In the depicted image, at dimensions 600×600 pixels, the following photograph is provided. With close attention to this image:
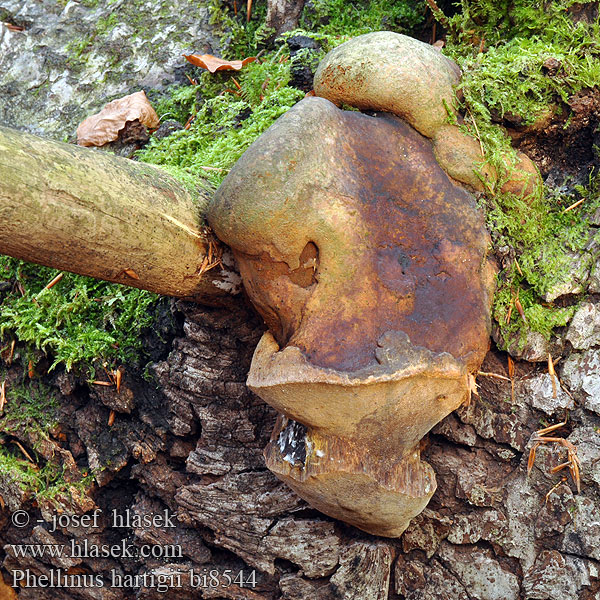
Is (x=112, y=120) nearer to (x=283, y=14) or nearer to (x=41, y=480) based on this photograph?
(x=283, y=14)

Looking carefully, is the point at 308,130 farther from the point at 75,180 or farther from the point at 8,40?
the point at 8,40

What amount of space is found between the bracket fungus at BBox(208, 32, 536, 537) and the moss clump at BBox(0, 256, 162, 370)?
829 mm

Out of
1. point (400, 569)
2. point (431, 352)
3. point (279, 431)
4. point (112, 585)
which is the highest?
point (431, 352)

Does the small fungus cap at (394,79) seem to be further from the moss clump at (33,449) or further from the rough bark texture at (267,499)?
the moss clump at (33,449)

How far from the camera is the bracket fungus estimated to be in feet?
6.54

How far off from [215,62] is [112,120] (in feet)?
2.16

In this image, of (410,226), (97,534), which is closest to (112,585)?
(97,534)

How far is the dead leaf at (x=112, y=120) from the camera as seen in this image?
330 cm

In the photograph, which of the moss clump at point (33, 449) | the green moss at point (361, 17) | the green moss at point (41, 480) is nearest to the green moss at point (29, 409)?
the moss clump at point (33, 449)

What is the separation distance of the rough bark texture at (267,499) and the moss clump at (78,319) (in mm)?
139

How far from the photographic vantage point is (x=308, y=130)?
204 cm

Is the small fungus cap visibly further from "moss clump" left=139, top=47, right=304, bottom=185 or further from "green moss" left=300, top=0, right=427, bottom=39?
"green moss" left=300, top=0, right=427, bottom=39

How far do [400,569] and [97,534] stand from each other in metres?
1.34

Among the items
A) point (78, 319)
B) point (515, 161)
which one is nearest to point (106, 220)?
point (78, 319)
